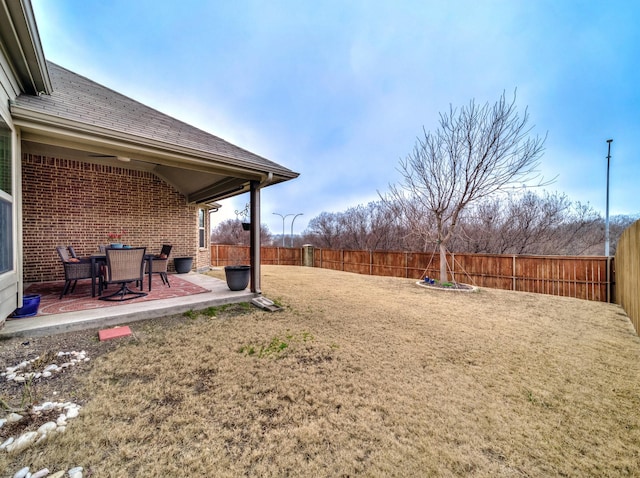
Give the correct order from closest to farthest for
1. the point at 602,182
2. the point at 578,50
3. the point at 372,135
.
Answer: the point at 578,50 → the point at 602,182 → the point at 372,135

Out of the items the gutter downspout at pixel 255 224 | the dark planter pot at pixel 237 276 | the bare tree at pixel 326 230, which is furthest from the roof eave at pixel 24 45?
the bare tree at pixel 326 230

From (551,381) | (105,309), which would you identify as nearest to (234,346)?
(105,309)

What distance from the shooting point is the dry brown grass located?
5.51ft

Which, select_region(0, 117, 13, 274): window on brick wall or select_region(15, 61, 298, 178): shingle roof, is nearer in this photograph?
select_region(0, 117, 13, 274): window on brick wall

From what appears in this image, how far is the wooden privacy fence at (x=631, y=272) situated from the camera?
180 inches

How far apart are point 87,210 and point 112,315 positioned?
4.60 metres

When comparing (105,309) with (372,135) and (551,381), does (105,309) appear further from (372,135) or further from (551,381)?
(372,135)

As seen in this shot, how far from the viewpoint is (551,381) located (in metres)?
2.81

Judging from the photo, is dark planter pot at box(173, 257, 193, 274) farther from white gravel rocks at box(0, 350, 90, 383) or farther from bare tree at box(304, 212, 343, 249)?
bare tree at box(304, 212, 343, 249)

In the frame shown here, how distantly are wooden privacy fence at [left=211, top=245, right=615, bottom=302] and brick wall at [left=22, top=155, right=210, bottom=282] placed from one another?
9180mm

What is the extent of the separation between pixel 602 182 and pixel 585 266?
6.25 meters

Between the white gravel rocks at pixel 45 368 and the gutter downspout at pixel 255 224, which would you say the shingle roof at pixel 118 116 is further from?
the white gravel rocks at pixel 45 368

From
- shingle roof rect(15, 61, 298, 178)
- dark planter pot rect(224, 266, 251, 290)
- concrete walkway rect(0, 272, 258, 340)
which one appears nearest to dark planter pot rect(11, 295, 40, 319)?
concrete walkway rect(0, 272, 258, 340)

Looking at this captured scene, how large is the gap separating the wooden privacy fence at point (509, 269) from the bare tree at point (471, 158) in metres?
1.63
